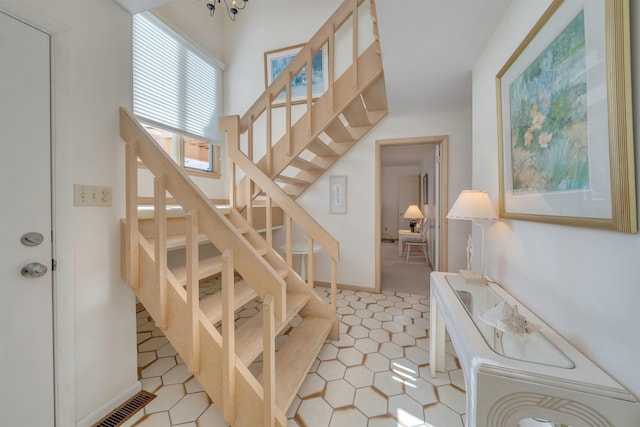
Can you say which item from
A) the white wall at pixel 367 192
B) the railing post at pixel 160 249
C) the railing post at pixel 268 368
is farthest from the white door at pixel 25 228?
the white wall at pixel 367 192

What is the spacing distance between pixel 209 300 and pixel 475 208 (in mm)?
1708

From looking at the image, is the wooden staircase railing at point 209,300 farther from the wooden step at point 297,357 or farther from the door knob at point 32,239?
the door knob at point 32,239

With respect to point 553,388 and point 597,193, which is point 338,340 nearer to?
point 553,388

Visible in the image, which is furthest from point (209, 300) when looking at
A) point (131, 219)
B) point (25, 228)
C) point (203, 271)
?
point (25, 228)

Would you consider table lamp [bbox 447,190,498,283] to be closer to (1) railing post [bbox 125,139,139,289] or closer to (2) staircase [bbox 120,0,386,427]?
(2) staircase [bbox 120,0,386,427]

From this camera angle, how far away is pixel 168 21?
8.89 ft

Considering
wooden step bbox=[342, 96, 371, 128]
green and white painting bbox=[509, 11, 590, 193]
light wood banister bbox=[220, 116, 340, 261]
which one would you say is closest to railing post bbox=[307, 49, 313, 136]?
wooden step bbox=[342, 96, 371, 128]

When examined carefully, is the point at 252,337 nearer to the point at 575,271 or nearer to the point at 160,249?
the point at 160,249

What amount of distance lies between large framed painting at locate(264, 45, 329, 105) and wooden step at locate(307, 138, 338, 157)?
0.95 m

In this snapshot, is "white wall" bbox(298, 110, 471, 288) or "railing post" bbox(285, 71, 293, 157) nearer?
"railing post" bbox(285, 71, 293, 157)

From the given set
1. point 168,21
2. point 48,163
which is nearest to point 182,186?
point 48,163

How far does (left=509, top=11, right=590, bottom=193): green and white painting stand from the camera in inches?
31.3

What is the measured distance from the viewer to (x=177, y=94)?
2828 millimetres

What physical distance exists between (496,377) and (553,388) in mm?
134
